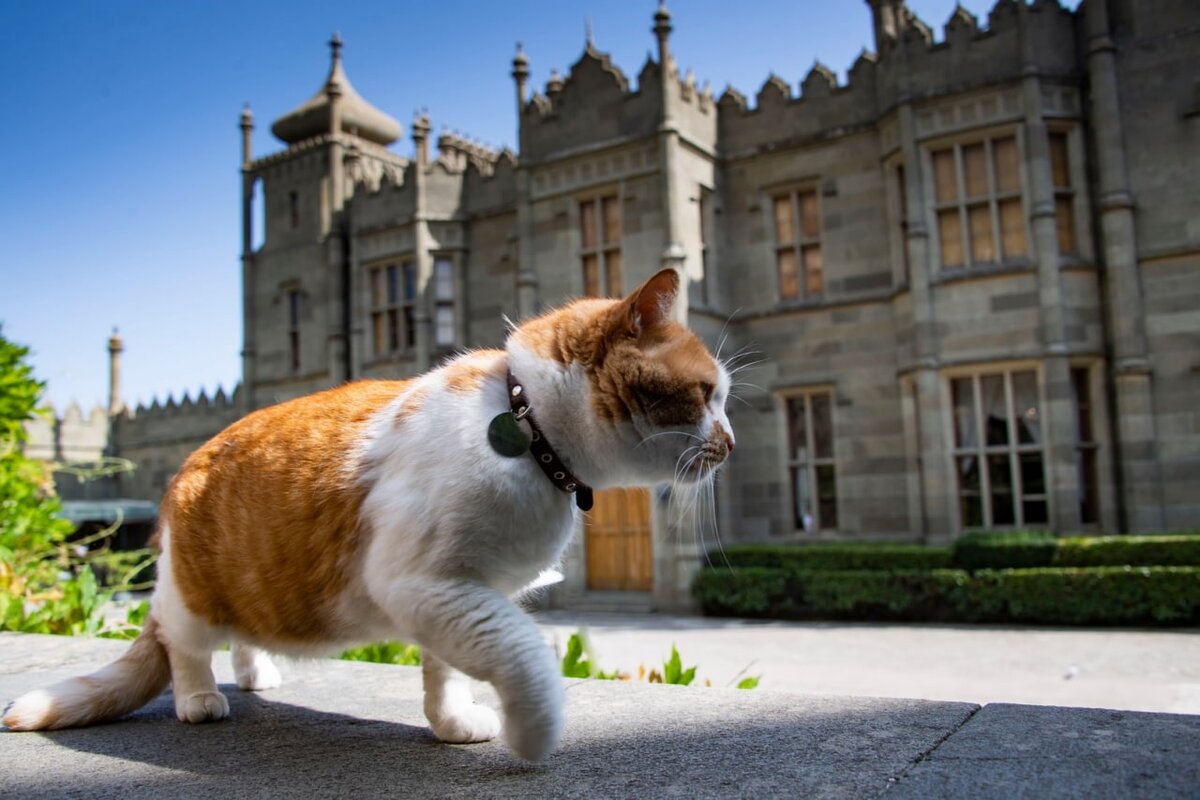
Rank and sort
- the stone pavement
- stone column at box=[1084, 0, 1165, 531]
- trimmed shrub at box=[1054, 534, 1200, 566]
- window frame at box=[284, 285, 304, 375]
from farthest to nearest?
window frame at box=[284, 285, 304, 375] < stone column at box=[1084, 0, 1165, 531] < trimmed shrub at box=[1054, 534, 1200, 566] < the stone pavement

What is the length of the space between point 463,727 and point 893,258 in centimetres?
1401

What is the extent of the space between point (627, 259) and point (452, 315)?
4688 mm

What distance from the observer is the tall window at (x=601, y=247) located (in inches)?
662

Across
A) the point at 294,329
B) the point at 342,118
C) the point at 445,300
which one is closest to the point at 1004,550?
the point at 445,300

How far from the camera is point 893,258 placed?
15.2 meters

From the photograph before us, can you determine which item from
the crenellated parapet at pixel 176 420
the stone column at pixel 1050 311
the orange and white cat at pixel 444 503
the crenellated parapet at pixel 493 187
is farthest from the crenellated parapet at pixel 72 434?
the orange and white cat at pixel 444 503

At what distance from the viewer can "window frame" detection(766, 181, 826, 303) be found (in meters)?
16.1

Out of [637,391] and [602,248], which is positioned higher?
[602,248]

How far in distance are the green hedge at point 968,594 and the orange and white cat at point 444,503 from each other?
32.9ft

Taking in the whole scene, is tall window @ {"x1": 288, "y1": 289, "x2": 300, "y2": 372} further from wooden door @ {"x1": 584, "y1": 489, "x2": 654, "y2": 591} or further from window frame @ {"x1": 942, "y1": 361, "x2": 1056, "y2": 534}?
window frame @ {"x1": 942, "y1": 361, "x2": 1056, "y2": 534}

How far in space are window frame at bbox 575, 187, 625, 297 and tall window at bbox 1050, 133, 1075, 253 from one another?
7089 mm

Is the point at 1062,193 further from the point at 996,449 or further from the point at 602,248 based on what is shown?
the point at 602,248

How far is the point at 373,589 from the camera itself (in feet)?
7.43

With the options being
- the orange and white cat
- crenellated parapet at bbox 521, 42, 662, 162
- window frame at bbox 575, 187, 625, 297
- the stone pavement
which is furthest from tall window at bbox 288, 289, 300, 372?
the orange and white cat
